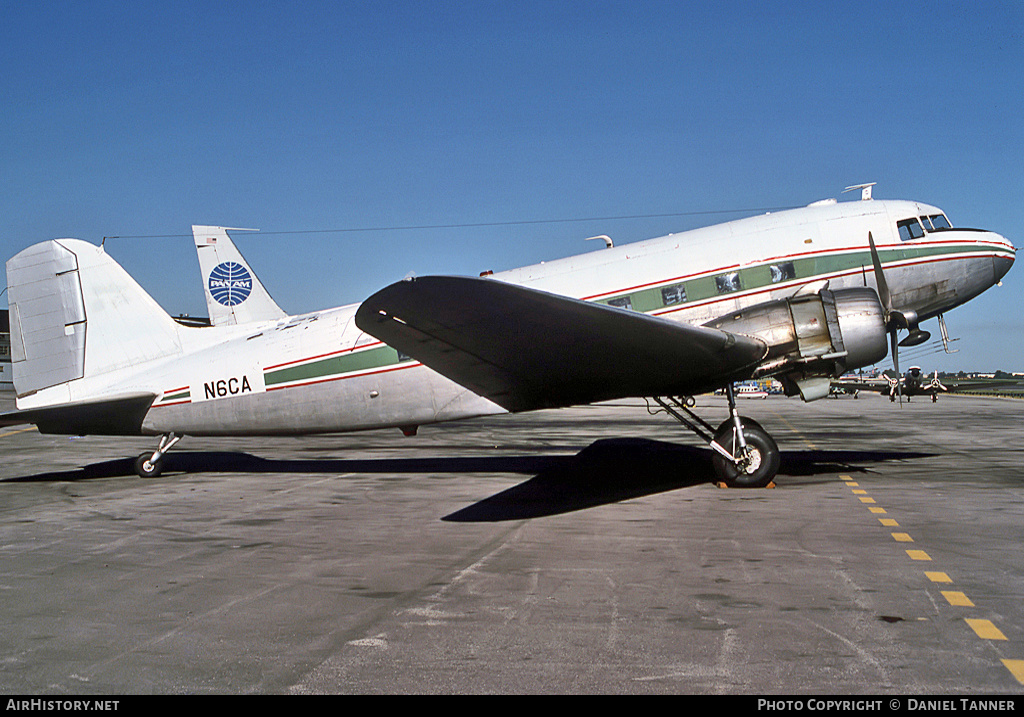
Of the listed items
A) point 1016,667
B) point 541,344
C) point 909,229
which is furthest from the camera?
point 909,229

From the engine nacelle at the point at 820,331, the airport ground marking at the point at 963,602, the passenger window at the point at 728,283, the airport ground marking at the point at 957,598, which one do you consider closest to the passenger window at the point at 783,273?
the passenger window at the point at 728,283

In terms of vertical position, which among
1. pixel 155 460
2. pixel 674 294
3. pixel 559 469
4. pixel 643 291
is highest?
pixel 643 291

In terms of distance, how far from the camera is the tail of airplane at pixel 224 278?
29.2 m

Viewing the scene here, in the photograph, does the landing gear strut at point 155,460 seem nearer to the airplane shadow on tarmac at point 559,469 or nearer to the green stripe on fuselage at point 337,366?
the airplane shadow on tarmac at point 559,469

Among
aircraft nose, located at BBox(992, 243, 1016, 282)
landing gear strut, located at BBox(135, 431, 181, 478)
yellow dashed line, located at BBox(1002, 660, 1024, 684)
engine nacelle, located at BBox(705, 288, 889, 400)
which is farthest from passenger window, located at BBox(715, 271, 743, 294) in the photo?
landing gear strut, located at BBox(135, 431, 181, 478)

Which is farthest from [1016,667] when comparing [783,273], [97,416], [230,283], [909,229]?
[230,283]

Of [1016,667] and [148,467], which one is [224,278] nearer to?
[148,467]

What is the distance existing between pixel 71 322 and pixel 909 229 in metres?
16.5

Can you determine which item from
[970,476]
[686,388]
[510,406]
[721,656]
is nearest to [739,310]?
[686,388]

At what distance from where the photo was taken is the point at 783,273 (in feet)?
43.1

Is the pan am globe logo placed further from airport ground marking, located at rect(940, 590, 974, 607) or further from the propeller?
airport ground marking, located at rect(940, 590, 974, 607)

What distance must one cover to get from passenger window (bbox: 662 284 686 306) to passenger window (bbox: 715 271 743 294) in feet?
2.10
